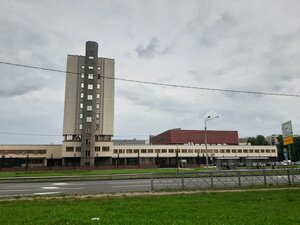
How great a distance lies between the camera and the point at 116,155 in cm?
8994

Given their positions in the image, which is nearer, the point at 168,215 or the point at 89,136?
the point at 168,215

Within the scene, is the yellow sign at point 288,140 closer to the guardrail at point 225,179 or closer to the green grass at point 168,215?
the guardrail at point 225,179

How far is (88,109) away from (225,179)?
65218 mm

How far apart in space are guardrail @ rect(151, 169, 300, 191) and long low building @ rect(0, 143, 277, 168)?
59916mm

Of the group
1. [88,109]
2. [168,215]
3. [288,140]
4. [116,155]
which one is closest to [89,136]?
[88,109]

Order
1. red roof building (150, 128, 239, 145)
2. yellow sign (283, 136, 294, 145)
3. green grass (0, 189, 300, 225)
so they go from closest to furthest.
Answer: green grass (0, 189, 300, 225) < yellow sign (283, 136, 294, 145) < red roof building (150, 128, 239, 145)

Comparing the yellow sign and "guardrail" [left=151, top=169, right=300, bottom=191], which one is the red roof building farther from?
the yellow sign

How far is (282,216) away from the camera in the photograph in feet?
28.5

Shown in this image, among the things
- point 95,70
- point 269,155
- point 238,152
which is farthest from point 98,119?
point 269,155

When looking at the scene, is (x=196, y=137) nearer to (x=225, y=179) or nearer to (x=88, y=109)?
(x=88, y=109)

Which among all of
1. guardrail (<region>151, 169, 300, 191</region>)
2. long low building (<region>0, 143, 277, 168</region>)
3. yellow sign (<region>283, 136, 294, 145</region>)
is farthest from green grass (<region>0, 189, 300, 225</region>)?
long low building (<region>0, 143, 277, 168</region>)

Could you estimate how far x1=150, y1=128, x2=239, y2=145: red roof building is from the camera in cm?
10712

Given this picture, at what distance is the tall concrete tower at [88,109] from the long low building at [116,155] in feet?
0.97

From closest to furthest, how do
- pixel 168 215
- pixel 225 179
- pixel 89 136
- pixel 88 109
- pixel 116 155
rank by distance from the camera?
1. pixel 168 215
2. pixel 225 179
3. pixel 89 136
4. pixel 88 109
5. pixel 116 155
